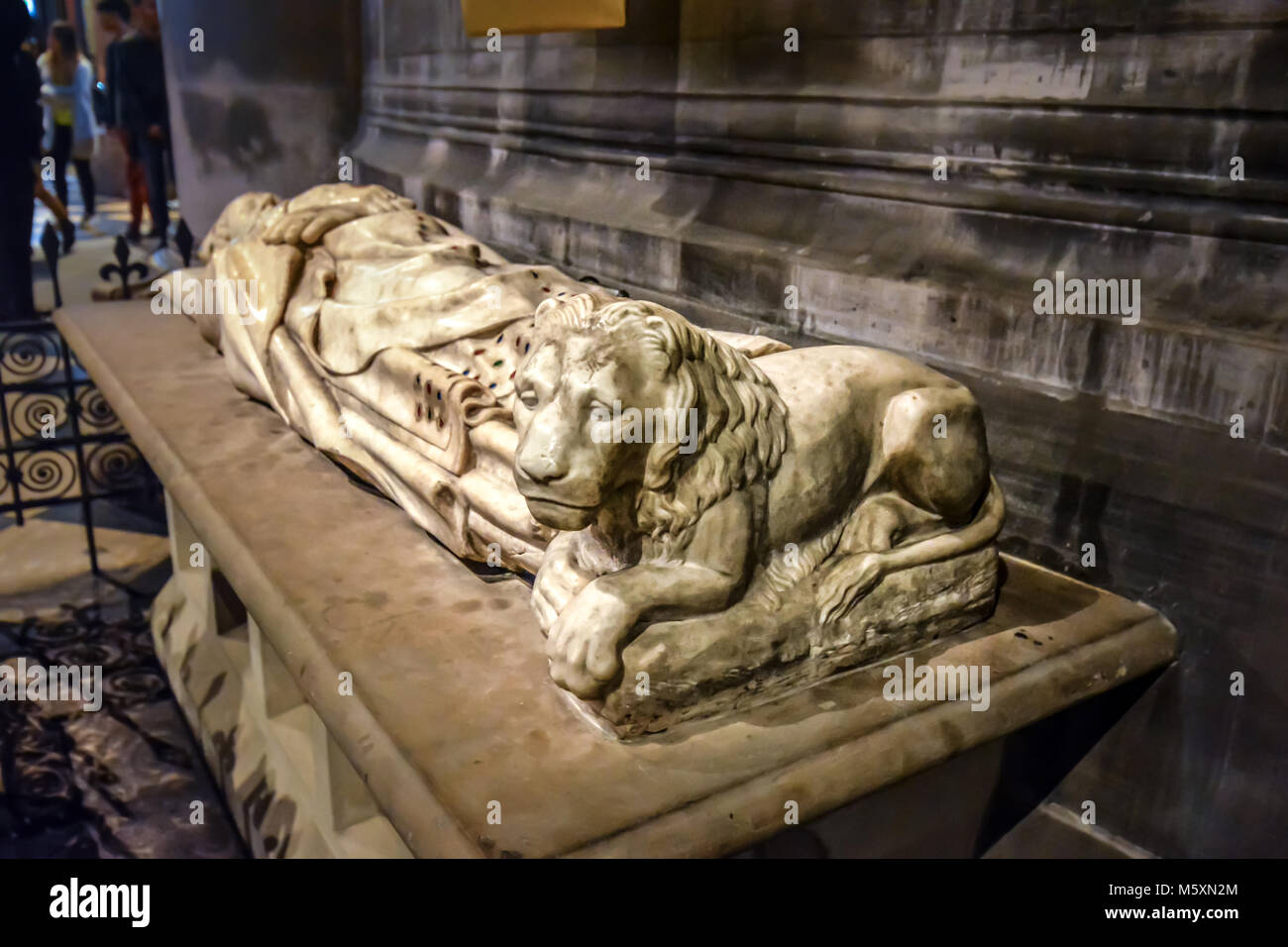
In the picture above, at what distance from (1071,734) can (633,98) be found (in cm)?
238

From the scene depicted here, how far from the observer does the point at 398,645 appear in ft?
6.56

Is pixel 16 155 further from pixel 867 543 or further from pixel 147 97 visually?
pixel 867 543

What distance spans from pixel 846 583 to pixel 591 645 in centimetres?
52

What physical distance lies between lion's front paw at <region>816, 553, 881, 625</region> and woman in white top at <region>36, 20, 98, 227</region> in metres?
10.7

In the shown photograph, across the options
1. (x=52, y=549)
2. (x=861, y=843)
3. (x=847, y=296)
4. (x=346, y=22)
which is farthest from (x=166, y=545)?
(x=861, y=843)

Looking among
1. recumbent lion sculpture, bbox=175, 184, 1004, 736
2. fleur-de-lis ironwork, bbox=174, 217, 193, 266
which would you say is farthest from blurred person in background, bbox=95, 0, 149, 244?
recumbent lion sculpture, bbox=175, 184, 1004, 736

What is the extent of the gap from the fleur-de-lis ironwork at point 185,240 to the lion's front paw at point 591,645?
454cm

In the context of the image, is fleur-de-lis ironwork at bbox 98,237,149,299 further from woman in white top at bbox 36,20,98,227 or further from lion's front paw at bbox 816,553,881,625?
woman in white top at bbox 36,20,98,227

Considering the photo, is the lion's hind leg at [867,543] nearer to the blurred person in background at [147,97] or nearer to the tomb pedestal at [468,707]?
the tomb pedestal at [468,707]

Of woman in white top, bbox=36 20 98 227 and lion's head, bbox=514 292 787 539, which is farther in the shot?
woman in white top, bbox=36 20 98 227

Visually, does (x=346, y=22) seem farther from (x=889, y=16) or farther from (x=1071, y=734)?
(x=1071, y=734)

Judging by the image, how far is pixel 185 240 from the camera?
5.54 m

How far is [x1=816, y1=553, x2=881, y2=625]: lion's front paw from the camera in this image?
1.91 meters

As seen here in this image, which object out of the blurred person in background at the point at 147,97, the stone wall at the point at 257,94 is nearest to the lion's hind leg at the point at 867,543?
the stone wall at the point at 257,94
